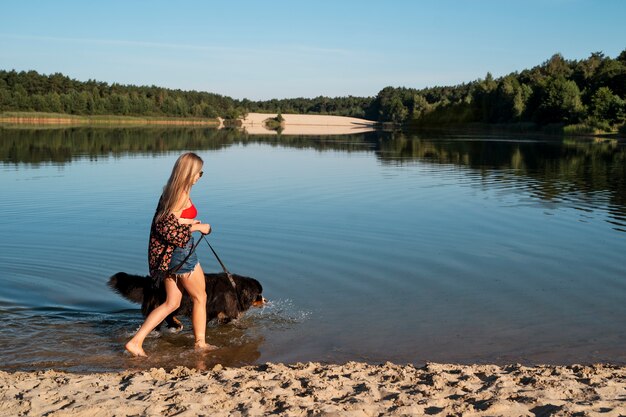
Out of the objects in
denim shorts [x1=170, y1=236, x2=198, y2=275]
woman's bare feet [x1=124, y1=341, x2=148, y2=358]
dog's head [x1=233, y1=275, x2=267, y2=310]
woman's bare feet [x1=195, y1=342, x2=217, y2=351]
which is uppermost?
denim shorts [x1=170, y1=236, x2=198, y2=275]

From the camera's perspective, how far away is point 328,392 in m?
5.34

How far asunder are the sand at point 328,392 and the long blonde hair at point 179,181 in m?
1.70

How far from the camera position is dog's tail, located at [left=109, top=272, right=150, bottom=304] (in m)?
7.71

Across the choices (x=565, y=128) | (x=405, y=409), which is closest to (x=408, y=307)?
(x=405, y=409)

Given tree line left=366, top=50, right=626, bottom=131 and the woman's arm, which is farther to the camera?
tree line left=366, top=50, right=626, bottom=131

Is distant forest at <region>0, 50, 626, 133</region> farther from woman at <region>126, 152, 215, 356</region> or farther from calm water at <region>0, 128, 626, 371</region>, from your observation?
woman at <region>126, 152, 215, 356</region>

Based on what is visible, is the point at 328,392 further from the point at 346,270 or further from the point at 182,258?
the point at 346,270

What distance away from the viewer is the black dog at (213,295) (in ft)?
25.1

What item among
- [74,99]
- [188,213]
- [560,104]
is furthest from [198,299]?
[74,99]

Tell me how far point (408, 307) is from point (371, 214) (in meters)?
8.28

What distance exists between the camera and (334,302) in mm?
9195

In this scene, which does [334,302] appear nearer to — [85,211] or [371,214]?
[371,214]

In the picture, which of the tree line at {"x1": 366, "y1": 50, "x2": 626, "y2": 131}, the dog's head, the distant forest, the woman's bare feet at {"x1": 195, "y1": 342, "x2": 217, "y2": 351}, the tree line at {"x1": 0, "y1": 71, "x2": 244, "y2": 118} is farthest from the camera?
the tree line at {"x1": 0, "y1": 71, "x2": 244, "y2": 118}

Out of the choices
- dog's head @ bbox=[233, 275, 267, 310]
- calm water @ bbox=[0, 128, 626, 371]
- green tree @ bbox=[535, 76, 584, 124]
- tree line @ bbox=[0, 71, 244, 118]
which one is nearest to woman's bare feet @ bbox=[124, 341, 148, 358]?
calm water @ bbox=[0, 128, 626, 371]
